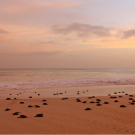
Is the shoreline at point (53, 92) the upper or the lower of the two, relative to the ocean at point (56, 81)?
lower

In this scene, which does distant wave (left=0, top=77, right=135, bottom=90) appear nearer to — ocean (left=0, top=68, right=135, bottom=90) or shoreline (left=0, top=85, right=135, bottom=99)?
ocean (left=0, top=68, right=135, bottom=90)

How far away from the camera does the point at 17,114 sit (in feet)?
30.3

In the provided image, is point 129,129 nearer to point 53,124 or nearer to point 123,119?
point 123,119

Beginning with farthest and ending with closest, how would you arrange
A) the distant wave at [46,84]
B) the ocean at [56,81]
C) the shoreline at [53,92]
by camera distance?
the ocean at [56,81] → the distant wave at [46,84] → the shoreline at [53,92]

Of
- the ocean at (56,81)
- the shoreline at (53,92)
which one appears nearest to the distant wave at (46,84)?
the ocean at (56,81)

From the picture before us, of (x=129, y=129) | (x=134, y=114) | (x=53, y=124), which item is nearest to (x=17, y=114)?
(x=53, y=124)

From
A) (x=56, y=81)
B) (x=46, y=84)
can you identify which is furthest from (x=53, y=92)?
(x=56, y=81)

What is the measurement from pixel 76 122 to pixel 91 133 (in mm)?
1622

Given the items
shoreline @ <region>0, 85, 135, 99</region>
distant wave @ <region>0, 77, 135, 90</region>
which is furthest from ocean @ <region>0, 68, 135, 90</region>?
shoreline @ <region>0, 85, 135, 99</region>

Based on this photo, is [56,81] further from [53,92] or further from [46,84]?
[53,92]

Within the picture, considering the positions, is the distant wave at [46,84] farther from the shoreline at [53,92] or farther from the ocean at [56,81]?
the shoreline at [53,92]

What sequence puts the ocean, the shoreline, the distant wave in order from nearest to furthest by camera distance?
the shoreline, the distant wave, the ocean

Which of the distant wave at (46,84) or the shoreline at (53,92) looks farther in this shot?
the distant wave at (46,84)

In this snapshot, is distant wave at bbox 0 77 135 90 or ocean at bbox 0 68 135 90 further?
ocean at bbox 0 68 135 90
